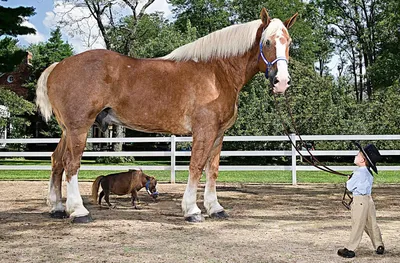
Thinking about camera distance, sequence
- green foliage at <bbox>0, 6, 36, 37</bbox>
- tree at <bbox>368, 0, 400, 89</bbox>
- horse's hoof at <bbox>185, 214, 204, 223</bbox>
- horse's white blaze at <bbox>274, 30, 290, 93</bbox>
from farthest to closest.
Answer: tree at <bbox>368, 0, 400, 89</bbox>, green foliage at <bbox>0, 6, 36, 37</bbox>, horse's hoof at <bbox>185, 214, 204, 223</bbox>, horse's white blaze at <bbox>274, 30, 290, 93</bbox>

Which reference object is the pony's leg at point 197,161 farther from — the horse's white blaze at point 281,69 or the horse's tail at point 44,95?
the horse's tail at point 44,95

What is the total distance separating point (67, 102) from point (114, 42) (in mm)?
23036

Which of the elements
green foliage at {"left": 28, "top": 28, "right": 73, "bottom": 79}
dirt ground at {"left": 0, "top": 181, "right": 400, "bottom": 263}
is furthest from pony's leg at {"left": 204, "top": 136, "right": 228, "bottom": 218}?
green foliage at {"left": 28, "top": 28, "right": 73, "bottom": 79}

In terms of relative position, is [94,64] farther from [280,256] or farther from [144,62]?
[280,256]

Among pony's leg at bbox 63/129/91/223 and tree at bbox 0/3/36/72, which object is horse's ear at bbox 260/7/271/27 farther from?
tree at bbox 0/3/36/72

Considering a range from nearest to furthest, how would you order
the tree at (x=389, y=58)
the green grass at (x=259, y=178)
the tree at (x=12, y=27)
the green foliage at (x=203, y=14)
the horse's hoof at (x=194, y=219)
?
1. the horse's hoof at (x=194, y=219)
2. the green grass at (x=259, y=178)
3. the tree at (x=12, y=27)
4. the tree at (x=389, y=58)
5. the green foliage at (x=203, y=14)

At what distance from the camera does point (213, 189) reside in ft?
19.3

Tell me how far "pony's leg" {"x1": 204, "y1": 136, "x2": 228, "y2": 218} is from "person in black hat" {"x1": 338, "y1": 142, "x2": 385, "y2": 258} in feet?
7.29

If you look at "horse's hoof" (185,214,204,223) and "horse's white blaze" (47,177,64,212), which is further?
"horse's white blaze" (47,177,64,212)

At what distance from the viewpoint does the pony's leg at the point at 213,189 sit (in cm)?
576

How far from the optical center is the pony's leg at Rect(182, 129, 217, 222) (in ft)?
17.8

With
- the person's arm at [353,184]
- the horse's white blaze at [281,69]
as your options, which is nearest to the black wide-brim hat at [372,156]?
the person's arm at [353,184]

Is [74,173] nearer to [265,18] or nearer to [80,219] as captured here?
[80,219]

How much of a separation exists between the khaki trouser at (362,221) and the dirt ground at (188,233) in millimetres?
136
